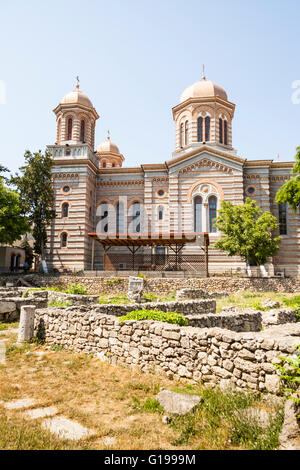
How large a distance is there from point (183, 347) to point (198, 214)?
2457cm

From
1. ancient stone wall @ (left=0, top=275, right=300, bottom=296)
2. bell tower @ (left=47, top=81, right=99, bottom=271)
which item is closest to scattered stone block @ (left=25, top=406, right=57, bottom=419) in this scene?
ancient stone wall @ (left=0, top=275, right=300, bottom=296)

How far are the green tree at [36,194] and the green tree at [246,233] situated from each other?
49.6 ft

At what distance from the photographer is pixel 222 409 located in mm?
4133

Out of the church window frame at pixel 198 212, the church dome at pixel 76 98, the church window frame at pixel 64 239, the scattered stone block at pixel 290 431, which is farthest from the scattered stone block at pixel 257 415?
the church dome at pixel 76 98

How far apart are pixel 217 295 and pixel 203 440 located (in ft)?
55.9

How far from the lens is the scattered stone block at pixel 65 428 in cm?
380

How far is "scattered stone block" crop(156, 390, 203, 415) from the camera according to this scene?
4.25 metres

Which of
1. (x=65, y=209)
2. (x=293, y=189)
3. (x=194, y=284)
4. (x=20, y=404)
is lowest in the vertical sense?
(x=20, y=404)

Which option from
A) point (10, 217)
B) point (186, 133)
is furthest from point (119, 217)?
point (186, 133)

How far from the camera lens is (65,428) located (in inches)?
158

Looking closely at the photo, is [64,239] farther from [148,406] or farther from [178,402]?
[178,402]

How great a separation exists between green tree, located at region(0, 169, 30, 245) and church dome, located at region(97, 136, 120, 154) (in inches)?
Answer: 763

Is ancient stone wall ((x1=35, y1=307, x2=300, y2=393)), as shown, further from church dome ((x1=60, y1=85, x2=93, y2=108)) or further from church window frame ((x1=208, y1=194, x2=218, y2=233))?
church dome ((x1=60, y1=85, x2=93, y2=108))
